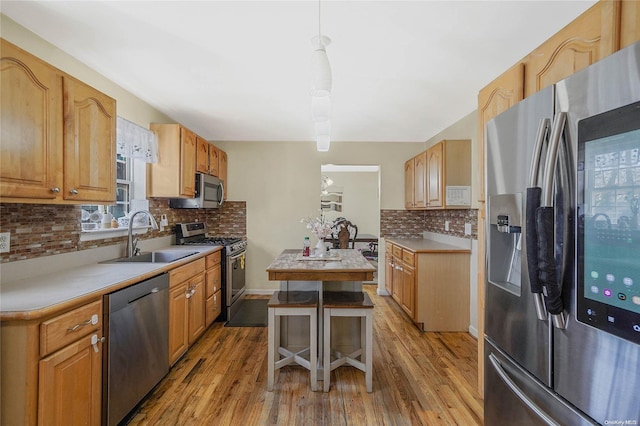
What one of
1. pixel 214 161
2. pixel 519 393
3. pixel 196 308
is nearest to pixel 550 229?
pixel 519 393

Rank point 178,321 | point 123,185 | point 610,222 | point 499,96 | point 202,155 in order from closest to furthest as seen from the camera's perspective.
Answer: point 610,222
point 499,96
point 178,321
point 123,185
point 202,155

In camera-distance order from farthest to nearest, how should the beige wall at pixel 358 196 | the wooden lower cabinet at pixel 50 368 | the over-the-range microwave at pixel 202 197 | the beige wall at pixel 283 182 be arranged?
1. the beige wall at pixel 358 196
2. the beige wall at pixel 283 182
3. the over-the-range microwave at pixel 202 197
4. the wooden lower cabinet at pixel 50 368

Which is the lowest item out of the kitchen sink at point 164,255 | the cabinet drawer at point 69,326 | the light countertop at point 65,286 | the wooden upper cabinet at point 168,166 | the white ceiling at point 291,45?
the cabinet drawer at point 69,326

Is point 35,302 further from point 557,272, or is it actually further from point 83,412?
point 557,272

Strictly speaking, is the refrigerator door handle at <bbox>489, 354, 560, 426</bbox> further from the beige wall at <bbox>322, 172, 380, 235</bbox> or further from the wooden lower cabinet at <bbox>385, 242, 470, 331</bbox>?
the beige wall at <bbox>322, 172, 380, 235</bbox>

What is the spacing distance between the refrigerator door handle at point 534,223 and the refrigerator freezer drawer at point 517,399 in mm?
258

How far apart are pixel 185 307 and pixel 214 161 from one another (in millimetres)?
2253

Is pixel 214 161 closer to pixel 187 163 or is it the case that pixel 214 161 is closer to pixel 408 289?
pixel 187 163

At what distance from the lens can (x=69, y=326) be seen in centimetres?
146

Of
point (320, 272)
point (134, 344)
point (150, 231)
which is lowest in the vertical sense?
point (134, 344)

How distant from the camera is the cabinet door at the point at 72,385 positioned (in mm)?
1353

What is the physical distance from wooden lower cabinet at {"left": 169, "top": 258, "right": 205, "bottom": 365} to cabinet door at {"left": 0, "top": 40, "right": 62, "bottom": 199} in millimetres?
1078

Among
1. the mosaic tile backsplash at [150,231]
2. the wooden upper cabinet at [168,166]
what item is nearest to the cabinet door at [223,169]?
the mosaic tile backsplash at [150,231]

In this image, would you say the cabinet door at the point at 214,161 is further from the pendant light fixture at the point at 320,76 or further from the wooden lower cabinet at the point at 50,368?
the wooden lower cabinet at the point at 50,368
